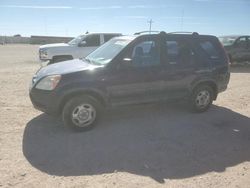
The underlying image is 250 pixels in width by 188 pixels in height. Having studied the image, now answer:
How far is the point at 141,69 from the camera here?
6.37m

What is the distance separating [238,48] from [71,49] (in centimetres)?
912

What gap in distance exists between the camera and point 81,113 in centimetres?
591

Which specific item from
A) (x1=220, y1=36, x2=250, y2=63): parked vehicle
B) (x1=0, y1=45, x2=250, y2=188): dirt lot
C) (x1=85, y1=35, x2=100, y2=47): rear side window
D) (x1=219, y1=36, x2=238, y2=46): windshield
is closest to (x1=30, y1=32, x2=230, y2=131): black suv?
(x1=0, y1=45, x2=250, y2=188): dirt lot

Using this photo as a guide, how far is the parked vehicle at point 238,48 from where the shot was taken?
1691cm

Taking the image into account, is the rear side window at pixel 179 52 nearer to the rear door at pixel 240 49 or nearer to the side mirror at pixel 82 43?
the side mirror at pixel 82 43

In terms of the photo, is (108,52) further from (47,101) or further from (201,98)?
(201,98)

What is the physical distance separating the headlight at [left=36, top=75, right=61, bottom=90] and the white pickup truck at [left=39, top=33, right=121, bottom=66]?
8048 millimetres

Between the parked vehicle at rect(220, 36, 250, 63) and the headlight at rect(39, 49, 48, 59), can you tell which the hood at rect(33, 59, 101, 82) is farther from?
the parked vehicle at rect(220, 36, 250, 63)

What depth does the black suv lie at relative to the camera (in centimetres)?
576

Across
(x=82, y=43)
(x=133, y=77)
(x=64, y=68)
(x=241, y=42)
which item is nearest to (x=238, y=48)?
(x=241, y=42)

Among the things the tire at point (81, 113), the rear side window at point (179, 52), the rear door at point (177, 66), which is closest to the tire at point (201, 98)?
the rear door at point (177, 66)

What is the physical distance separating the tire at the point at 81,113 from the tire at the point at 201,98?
2.49m

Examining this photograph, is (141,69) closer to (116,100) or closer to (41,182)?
(116,100)

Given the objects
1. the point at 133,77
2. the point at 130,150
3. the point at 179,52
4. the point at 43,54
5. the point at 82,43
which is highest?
the point at 179,52
